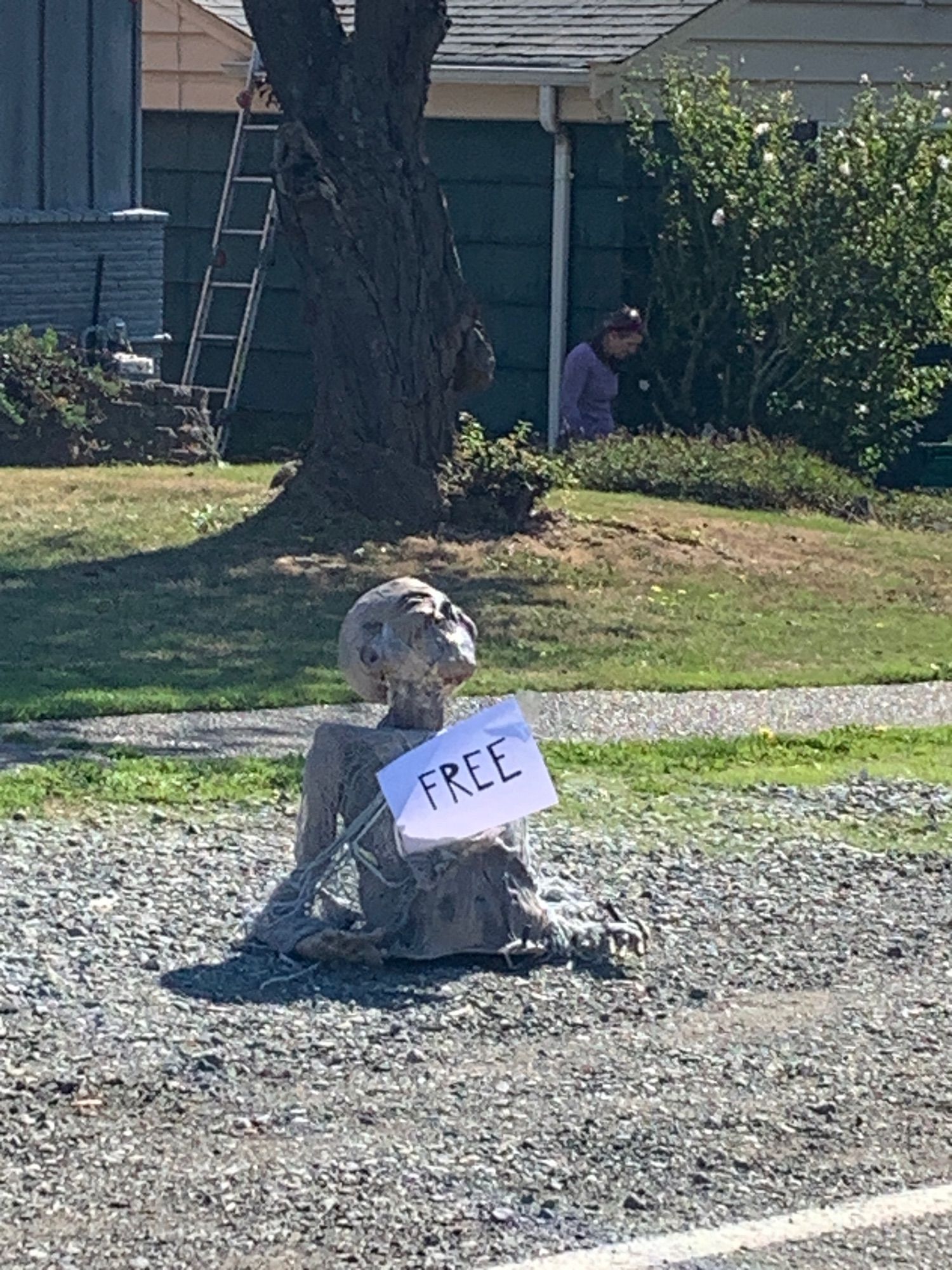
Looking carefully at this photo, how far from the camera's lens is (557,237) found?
61.9 feet

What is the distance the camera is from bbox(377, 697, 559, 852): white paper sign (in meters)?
6.34

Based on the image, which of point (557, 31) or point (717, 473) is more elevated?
point (557, 31)

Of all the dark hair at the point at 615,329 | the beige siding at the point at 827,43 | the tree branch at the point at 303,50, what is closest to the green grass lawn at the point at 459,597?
the dark hair at the point at 615,329

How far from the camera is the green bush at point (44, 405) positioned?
626 inches

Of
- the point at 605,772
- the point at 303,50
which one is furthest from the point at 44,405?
the point at 605,772

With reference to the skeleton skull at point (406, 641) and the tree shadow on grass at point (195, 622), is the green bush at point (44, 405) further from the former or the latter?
the skeleton skull at point (406, 641)

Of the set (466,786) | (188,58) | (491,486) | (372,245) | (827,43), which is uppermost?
(827,43)

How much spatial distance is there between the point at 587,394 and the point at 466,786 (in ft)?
36.7

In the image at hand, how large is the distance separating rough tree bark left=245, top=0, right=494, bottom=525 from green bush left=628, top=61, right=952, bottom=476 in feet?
14.4

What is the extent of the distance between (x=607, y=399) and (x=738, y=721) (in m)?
7.05

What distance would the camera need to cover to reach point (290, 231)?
1385cm

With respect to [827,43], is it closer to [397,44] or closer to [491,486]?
[397,44]

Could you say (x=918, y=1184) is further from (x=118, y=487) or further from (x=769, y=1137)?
(x=118, y=487)

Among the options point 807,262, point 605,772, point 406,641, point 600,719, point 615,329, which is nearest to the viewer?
point 406,641
